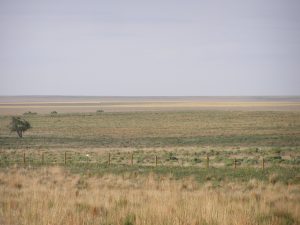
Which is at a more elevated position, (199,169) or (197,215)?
(197,215)

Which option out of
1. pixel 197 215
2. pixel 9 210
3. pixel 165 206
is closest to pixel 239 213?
pixel 197 215

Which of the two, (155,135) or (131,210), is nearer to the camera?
(131,210)

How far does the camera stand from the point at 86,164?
27.3 m

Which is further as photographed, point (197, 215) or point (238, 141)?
point (238, 141)

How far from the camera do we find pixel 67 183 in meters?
17.8

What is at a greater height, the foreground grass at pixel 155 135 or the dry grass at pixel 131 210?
the dry grass at pixel 131 210

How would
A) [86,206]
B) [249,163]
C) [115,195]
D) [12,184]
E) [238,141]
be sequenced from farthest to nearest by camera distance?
1. [238,141]
2. [249,163]
3. [12,184]
4. [115,195]
5. [86,206]

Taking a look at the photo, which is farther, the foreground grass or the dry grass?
the foreground grass

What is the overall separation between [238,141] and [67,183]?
36930mm

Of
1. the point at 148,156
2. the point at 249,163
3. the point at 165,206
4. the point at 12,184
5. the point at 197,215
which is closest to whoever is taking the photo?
the point at 197,215

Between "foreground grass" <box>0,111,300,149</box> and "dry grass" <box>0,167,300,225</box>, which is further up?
"dry grass" <box>0,167,300,225</box>

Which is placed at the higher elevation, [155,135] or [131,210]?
[131,210]

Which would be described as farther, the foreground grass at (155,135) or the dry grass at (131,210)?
the foreground grass at (155,135)

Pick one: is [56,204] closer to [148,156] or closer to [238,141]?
[148,156]
